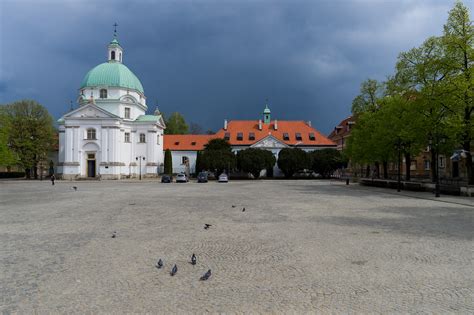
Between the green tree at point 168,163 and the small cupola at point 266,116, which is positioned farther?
the small cupola at point 266,116

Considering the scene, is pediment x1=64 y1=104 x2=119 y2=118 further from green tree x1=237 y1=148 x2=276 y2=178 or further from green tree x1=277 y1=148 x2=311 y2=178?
green tree x1=277 y1=148 x2=311 y2=178

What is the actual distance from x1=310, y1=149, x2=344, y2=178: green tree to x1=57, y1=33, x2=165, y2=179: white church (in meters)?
29.9

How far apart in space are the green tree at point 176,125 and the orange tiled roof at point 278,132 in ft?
70.9

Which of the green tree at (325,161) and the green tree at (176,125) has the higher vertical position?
the green tree at (176,125)

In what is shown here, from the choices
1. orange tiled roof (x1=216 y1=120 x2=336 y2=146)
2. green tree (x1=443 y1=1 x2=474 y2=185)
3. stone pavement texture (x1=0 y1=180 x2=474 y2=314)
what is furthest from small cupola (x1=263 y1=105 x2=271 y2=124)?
stone pavement texture (x1=0 y1=180 x2=474 y2=314)

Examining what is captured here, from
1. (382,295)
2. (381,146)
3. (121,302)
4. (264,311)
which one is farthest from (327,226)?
(381,146)

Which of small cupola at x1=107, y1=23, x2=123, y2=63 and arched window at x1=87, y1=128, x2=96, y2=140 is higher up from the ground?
small cupola at x1=107, y1=23, x2=123, y2=63

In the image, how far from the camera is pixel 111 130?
60.0 metres

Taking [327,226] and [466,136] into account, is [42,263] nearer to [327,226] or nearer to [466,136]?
[327,226]

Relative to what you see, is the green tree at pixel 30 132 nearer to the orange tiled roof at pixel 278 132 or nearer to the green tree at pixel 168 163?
the green tree at pixel 168 163

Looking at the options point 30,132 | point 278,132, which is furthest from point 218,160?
point 30,132

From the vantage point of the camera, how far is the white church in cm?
5931

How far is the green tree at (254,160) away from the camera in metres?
59.1

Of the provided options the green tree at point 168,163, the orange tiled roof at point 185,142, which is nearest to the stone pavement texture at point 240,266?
the green tree at point 168,163
